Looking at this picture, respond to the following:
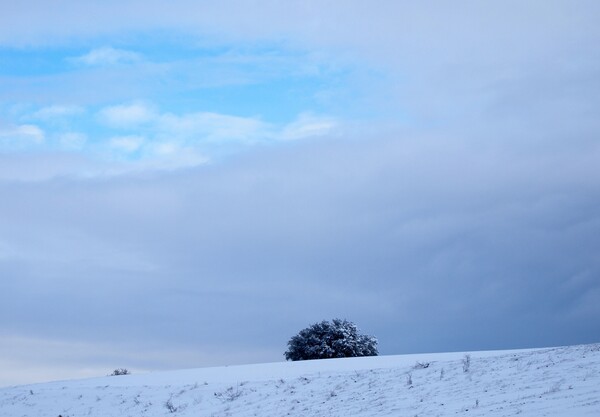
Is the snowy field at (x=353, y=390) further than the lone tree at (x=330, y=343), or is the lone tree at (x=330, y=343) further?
the lone tree at (x=330, y=343)

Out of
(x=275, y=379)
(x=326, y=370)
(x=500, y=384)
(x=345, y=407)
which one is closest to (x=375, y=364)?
(x=326, y=370)

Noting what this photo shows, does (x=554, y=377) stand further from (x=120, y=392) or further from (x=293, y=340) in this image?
(x=293, y=340)

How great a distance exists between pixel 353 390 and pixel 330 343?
108 ft

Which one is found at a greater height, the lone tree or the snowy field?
the lone tree

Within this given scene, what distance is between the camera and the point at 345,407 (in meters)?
23.6

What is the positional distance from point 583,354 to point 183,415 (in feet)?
44.1

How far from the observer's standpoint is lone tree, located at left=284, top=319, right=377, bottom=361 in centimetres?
5756

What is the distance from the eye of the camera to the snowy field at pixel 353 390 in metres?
19.5

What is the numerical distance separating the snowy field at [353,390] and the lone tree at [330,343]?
75.6ft

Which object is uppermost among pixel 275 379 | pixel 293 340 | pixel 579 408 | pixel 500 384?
pixel 293 340

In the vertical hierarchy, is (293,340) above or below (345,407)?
above

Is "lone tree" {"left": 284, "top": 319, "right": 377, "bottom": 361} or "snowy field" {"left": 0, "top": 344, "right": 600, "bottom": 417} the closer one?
"snowy field" {"left": 0, "top": 344, "right": 600, "bottom": 417}

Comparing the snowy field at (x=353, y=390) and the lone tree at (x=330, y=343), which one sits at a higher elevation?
the lone tree at (x=330, y=343)

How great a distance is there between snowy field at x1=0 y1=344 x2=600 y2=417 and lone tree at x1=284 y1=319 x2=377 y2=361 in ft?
75.6
